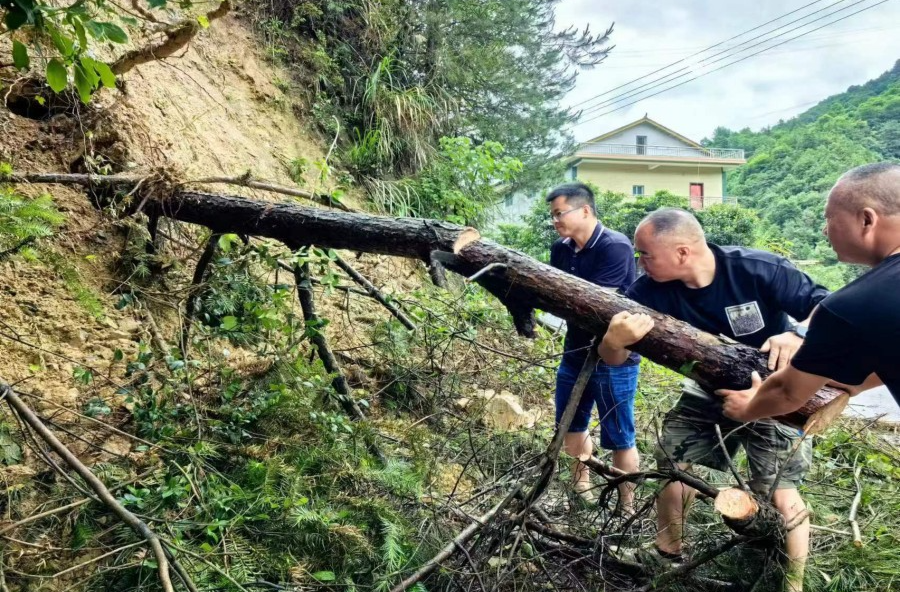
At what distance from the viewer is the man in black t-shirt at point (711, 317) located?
218 cm

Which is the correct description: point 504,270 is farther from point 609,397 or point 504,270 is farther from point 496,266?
point 609,397

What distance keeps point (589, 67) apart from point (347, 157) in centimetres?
596

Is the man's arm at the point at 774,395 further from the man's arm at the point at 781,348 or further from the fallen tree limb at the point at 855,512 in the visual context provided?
the fallen tree limb at the point at 855,512

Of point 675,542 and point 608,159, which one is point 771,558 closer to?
point 675,542

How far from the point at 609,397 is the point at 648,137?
11449mm

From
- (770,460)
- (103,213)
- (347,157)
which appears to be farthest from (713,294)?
(347,157)

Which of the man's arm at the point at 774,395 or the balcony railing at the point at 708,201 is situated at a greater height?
the balcony railing at the point at 708,201

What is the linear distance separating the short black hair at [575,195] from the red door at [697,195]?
8149 millimetres

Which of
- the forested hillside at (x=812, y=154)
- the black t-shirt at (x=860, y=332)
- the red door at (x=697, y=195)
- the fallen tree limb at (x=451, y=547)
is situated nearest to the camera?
the black t-shirt at (x=860, y=332)

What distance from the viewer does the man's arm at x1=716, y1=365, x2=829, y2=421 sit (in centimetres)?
168

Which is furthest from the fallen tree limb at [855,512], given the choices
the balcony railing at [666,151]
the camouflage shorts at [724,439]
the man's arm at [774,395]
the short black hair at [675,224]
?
the balcony railing at [666,151]

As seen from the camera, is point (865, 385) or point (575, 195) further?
point (575, 195)

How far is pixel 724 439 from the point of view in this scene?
236cm

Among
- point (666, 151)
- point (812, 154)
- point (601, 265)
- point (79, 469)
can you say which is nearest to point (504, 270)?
point (601, 265)
